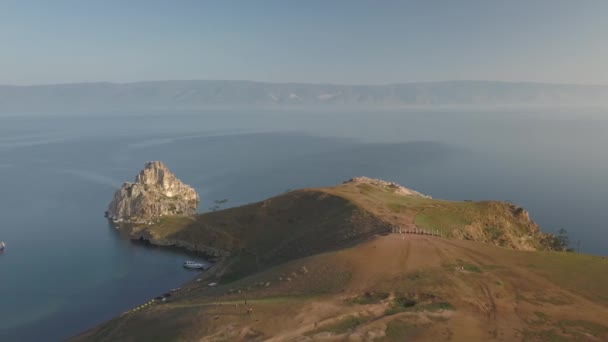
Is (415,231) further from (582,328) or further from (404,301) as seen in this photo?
(582,328)

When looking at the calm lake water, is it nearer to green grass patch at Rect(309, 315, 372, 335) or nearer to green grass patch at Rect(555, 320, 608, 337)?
green grass patch at Rect(309, 315, 372, 335)

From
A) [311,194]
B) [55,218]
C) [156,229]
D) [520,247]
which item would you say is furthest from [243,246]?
[55,218]

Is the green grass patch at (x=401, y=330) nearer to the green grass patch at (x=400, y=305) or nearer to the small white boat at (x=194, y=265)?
the green grass patch at (x=400, y=305)

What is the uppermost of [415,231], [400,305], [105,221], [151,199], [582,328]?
[415,231]

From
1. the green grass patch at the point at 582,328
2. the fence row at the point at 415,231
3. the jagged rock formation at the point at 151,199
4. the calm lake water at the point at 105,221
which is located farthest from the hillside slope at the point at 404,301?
the jagged rock formation at the point at 151,199

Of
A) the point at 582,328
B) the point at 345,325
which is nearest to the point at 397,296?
the point at 345,325

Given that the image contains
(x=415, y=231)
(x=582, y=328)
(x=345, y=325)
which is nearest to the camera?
(x=345, y=325)

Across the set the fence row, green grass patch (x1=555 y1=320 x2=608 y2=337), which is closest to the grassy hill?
green grass patch (x1=555 y1=320 x2=608 y2=337)

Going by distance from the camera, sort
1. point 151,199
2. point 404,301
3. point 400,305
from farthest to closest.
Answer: point 151,199 < point 404,301 < point 400,305

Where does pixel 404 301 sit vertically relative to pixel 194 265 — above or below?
above
